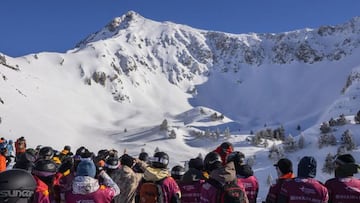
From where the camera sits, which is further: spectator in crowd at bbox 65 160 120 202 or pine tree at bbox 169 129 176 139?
pine tree at bbox 169 129 176 139

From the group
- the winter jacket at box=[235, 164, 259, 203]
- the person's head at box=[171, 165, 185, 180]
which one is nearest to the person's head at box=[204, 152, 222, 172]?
the winter jacket at box=[235, 164, 259, 203]

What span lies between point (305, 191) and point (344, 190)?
63cm

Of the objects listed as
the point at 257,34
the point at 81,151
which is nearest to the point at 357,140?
the point at 81,151

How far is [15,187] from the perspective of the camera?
11.0ft

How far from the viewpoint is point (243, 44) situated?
10681cm

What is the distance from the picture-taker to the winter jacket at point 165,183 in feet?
20.3

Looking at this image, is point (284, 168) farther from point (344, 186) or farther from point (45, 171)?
point (45, 171)

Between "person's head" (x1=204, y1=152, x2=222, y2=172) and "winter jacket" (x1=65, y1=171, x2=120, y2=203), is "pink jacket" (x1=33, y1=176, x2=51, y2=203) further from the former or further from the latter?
"person's head" (x1=204, y1=152, x2=222, y2=172)

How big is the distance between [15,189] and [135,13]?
122506 millimetres

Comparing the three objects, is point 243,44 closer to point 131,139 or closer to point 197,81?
point 197,81

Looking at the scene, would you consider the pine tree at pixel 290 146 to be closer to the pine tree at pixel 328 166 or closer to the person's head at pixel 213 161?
the pine tree at pixel 328 166

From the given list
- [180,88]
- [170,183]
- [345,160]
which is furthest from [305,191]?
[180,88]

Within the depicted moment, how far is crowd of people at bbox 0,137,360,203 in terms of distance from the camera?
4770mm

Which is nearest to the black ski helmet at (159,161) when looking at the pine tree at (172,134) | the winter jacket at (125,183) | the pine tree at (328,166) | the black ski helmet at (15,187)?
the winter jacket at (125,183)
